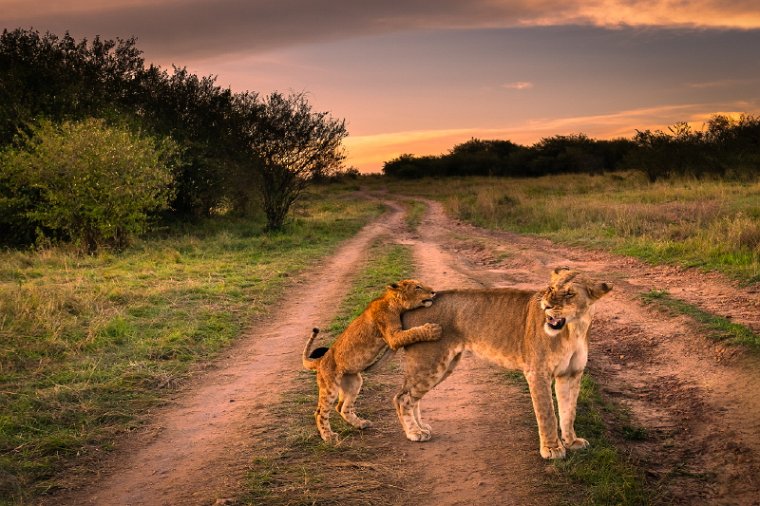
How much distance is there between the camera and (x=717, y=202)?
23.8 metres

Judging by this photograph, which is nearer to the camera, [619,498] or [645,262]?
[619,498]

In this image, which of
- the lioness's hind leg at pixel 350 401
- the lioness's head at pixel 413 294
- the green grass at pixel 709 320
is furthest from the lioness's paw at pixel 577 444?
the green grass at pixel 709 320

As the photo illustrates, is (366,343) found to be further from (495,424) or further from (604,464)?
(604,464)

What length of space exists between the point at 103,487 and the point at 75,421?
164 cm

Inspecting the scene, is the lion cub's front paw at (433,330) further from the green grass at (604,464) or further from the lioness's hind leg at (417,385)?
the green grass at (604,464)

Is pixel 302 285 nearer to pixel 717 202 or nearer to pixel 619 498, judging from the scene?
pixel 619 498

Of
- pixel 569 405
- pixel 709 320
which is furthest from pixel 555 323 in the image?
pixel 709 320

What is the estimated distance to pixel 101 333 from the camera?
10281mm

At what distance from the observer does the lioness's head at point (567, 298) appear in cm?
530

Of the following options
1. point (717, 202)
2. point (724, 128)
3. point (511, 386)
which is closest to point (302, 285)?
point (511, 386)

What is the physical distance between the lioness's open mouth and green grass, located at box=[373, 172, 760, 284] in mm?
8424

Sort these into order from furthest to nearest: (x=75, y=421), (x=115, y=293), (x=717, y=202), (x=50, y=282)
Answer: (x=717, y=202), (x=50, y=282), (x=115, y=293), (x=75, y=421)


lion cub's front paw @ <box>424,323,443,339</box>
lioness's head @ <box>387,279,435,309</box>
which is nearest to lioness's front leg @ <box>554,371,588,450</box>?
lion cub's front paw @ <box>424,323,443,339</box>

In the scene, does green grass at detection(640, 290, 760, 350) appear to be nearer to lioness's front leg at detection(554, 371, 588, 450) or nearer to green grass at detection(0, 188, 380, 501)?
lioness's front leg at detection(554, 371, 588, 450)
